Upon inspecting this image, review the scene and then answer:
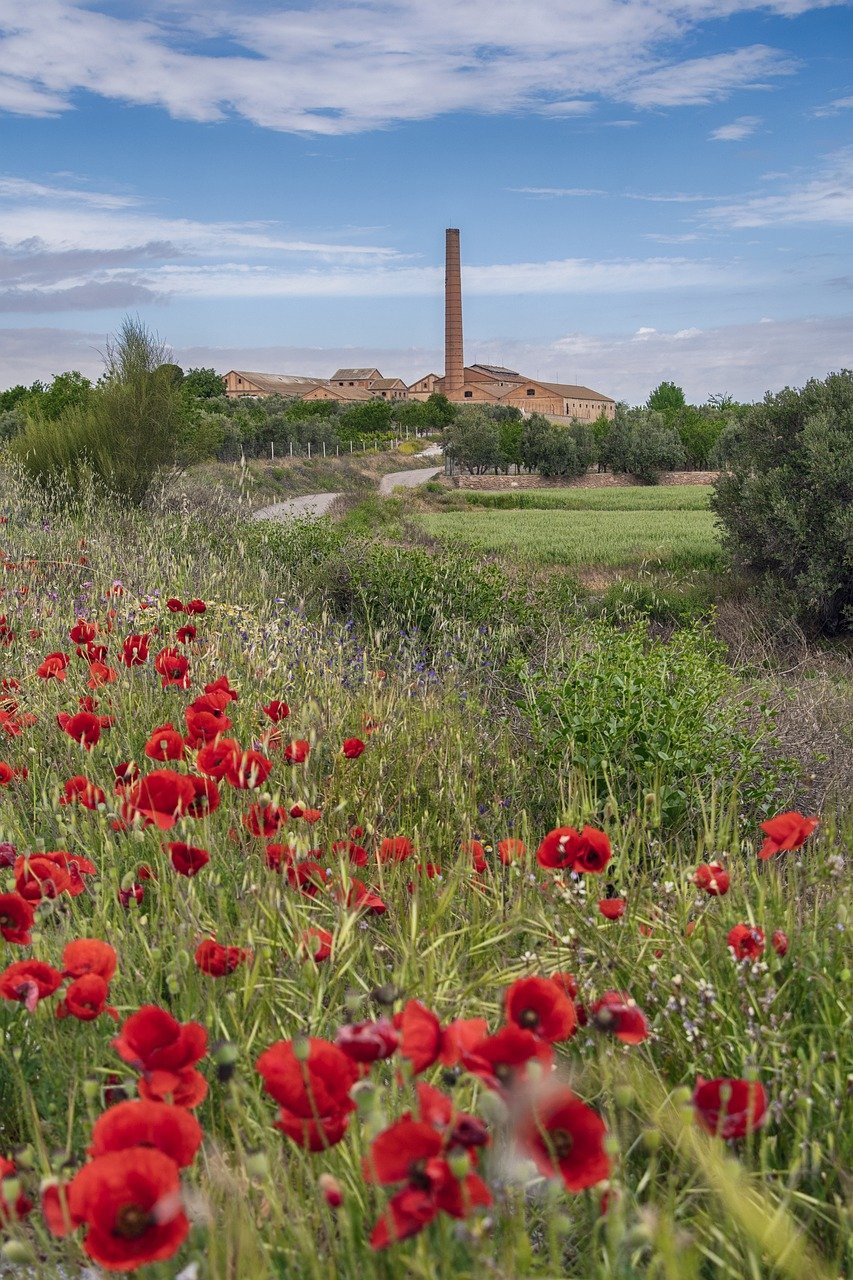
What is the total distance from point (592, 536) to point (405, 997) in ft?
57.2

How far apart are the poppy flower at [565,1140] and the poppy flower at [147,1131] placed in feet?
1.08

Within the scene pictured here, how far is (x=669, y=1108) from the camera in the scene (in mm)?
1649

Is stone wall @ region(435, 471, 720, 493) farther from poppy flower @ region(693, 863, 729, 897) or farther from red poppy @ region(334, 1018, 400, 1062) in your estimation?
red poppy @ region(334, 1018, 400, 1062)

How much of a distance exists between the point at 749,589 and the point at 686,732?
8823 mm

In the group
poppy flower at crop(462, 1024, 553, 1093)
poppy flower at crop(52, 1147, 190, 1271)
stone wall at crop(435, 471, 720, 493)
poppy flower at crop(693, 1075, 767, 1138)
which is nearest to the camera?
poppy flower at crop(52, 1147, 190, 1271)

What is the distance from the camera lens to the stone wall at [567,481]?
42.2 meters

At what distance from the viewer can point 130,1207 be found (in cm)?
96

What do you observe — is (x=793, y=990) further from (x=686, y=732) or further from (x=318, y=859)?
(x=686, y=732)

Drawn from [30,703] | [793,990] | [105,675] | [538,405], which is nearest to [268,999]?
[793,990]

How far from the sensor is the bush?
1186 cm

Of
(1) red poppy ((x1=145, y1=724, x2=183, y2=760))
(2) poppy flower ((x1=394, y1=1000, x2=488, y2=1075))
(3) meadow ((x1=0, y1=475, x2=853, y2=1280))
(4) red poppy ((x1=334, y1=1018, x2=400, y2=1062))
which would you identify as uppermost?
(1) red poppy ((x1=145, y1=724, x2=183, y2=760))

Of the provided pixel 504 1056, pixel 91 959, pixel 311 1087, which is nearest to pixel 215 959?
pixel 91 959

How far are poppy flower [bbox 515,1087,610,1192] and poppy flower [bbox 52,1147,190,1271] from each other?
1.10 ft

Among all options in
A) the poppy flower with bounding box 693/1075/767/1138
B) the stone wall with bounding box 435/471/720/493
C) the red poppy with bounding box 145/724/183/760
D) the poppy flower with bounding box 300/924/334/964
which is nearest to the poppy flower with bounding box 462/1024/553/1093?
the poppy flower with bounding box 693/1075/767/1138
